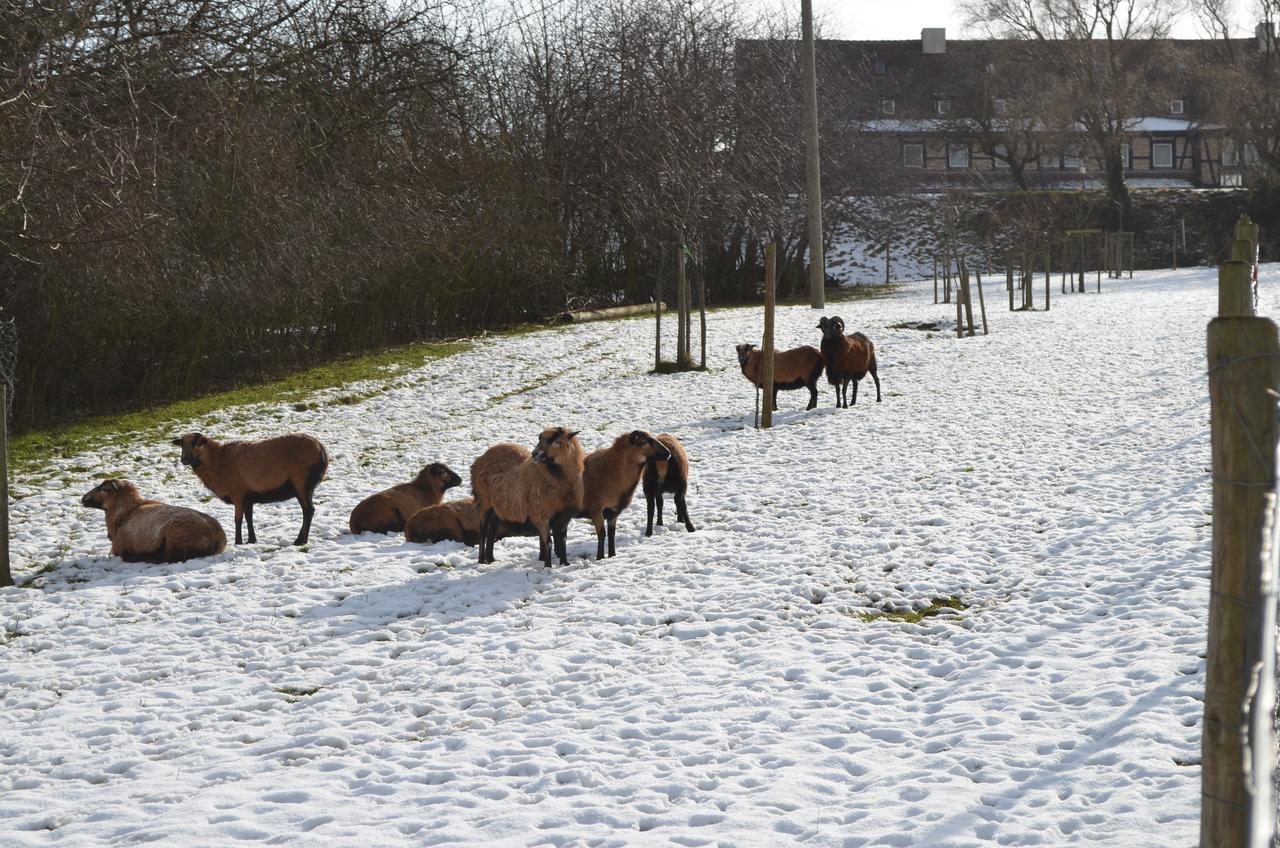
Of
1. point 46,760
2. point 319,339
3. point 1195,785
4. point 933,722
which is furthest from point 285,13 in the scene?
point 1195,785

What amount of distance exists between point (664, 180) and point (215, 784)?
67.3 ft

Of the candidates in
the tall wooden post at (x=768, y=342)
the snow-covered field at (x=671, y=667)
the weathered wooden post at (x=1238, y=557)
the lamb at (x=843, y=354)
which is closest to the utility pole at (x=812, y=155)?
the lamb at (x=843, y=354)

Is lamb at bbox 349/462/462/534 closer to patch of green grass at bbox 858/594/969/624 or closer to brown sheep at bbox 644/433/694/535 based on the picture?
brown sheep at bbox 644/433/694/535

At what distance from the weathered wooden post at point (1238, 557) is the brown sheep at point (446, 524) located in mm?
7244

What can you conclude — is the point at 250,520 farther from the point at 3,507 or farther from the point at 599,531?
the point at 599,531

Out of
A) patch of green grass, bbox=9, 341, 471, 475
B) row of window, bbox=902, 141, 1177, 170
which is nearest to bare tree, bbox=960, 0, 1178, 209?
row of window, bbox=902, 141, 1177, 170

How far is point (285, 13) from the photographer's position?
17031mm

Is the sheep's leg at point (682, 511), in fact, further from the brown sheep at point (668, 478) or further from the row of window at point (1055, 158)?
the row of window at point (1055, 158)

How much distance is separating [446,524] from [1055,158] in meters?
65.1

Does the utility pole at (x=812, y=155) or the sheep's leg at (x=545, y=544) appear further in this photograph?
the utility pole at (x=812, y=155)

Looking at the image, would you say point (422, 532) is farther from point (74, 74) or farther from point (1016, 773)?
point (74, 74)

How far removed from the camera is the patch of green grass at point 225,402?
49.8ft

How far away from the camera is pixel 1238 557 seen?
3201 millimetres

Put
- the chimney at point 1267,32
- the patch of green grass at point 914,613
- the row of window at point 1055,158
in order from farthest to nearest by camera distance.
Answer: the row of window at point 1055,158 < the chimney at point 1267,32 < the patch of green grass at point 914,613
